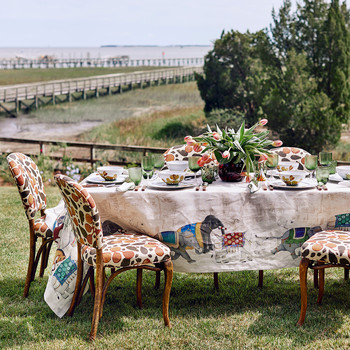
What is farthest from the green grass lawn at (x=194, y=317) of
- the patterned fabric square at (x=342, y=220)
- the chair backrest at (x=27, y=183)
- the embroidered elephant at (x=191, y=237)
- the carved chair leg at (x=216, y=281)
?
the chair backrest at (x=27, y=183)

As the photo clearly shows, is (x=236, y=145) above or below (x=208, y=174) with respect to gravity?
above

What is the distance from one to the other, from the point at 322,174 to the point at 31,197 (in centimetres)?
202

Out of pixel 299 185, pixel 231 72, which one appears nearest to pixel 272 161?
pixel 299 185

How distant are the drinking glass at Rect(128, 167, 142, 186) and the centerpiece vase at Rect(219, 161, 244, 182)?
59 cm

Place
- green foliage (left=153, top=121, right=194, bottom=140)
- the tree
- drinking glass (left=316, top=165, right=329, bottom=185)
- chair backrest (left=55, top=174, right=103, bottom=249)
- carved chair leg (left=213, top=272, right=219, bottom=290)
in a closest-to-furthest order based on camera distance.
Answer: chair backrest (left=55, top=174, right=103, bottom=249) → drinking glass (left=316, top=165, right=329, bottom=185) → carved chair leg (left=213, top=272, right=219, bottom=290) → the tree → green foliage (left=153, top=121, right=194, bottom=140)

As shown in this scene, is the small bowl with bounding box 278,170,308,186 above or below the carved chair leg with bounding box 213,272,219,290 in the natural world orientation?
above

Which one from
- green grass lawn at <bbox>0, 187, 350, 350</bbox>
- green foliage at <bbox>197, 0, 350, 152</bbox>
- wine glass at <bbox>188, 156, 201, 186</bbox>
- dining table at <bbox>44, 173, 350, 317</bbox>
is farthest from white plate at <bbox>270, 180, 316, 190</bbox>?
green foliage at <bbox>197, 0, 350, 152</bbox>

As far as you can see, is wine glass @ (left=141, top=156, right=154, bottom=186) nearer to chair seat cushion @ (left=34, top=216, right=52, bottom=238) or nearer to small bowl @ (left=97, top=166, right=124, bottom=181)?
small bowl @ (left=97, top=166, right=124, bottom=181)

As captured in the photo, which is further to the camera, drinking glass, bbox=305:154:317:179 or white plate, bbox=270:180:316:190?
drinking glass, bbox=305:154:317:179

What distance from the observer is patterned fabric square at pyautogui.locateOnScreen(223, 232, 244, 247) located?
3.52 metres

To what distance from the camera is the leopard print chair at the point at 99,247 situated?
3002 millimetres

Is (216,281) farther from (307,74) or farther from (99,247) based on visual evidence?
(307,74)

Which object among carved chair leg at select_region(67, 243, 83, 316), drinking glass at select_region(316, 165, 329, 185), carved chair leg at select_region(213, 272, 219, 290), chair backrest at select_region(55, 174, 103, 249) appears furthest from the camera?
carved chair leg at select_region(213, 272, 219, 290)

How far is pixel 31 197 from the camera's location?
3734 mm
